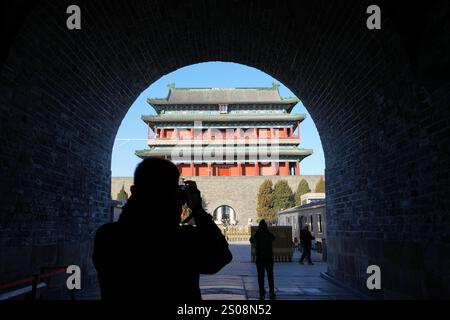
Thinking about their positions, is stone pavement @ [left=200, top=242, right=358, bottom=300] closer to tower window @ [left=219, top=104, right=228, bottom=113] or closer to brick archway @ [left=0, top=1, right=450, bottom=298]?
brick archway @ [left=0, top=1, right=450, bottom=298]

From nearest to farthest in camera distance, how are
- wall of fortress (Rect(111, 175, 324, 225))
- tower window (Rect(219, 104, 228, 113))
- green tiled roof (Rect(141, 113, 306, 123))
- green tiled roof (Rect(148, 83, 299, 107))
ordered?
wall of fortress (Rect(111, 175, 324, 225)), green tiled roof (Rect(141, 113, 306, 123)), green tiled roof (Rect(148, 83, 299, 107)), tower window (Rect(219, 104, 228, 113))

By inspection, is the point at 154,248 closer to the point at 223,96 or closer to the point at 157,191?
the point at 157,191

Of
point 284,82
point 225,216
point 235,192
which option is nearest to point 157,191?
point 284,82

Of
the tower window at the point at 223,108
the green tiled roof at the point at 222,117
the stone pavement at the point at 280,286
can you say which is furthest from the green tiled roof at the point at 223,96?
the stone pavement at the point at 280,286

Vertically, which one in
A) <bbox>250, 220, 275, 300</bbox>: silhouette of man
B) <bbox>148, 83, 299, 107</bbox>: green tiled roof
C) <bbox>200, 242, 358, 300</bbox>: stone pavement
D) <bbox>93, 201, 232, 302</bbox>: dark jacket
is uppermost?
<bbox>148, 83, 299, 107</bbox>: green tiled roof

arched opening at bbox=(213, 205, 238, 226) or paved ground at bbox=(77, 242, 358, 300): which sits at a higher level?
arched opening at bbox=(213, 205, 238, 226)

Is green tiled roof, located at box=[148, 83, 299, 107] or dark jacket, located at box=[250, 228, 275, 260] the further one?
green tiled roof, located at box=[148, 83, 299, 107]

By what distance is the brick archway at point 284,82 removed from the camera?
15.0ft

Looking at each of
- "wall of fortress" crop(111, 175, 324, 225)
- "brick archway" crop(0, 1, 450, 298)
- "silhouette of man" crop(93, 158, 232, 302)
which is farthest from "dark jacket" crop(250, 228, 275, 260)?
"wall of fortress" crop(111, 175, 324, 225)

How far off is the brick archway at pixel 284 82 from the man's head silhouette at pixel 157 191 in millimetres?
3733

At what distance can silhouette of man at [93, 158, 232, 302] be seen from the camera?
1.30 metres

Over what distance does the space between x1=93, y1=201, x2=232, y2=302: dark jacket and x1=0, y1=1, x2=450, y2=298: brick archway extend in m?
3.80

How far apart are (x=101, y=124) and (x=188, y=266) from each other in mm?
7022

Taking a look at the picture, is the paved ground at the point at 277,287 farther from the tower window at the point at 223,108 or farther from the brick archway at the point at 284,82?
the tower window at the point at 223,108
